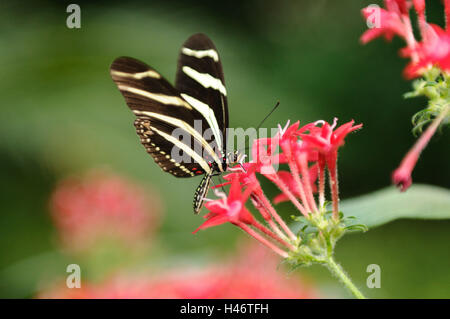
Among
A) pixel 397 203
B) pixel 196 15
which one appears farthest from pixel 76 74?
pixel 397 203

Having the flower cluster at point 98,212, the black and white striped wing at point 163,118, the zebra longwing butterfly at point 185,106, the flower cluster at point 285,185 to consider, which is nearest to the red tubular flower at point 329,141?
the flower cluster at point 285,185

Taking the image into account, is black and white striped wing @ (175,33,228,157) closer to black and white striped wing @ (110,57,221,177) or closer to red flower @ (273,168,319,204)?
black and white striped wing @ (110,57,221,177)

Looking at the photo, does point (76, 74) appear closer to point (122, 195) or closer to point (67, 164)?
point (67, 164)

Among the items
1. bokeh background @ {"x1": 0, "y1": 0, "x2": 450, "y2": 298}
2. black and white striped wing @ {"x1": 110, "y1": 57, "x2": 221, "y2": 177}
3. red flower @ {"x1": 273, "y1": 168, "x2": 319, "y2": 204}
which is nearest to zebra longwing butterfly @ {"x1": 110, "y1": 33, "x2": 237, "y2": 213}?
black and white striped wing @ {"x1": 110, "y1": 57, "x2": 221, "y2": 177}

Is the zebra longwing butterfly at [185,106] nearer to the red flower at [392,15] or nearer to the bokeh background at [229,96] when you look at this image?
the red flower at [392,15]

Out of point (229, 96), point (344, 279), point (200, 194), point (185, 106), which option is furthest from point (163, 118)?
point (229, 96)
